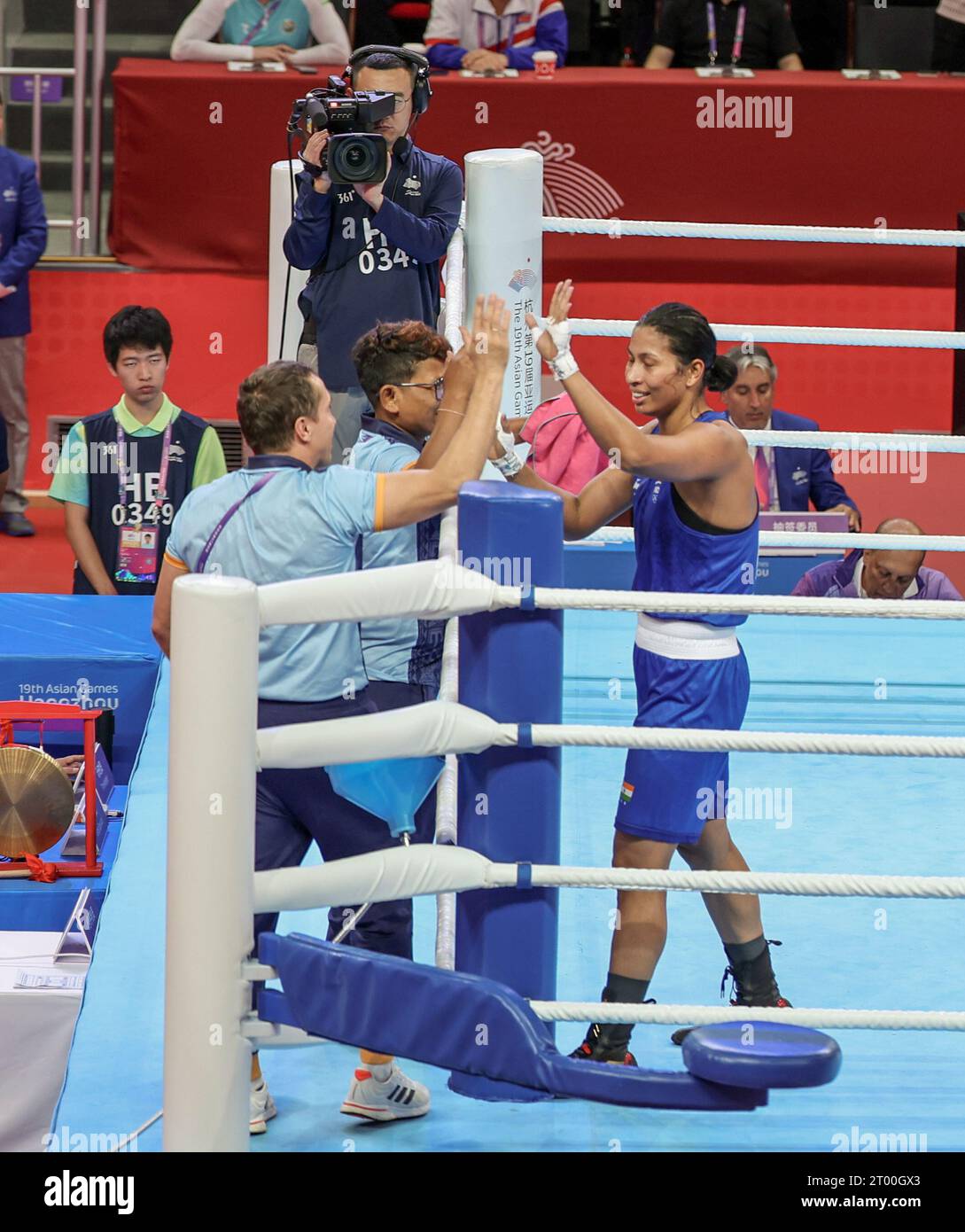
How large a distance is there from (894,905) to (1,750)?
1.86 metres

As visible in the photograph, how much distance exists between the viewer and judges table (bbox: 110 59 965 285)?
6.55m

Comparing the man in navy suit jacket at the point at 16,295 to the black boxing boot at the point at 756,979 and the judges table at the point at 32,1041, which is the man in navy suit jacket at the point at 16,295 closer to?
the judges table at the point at 32,1041

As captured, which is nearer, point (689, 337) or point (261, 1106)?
point (261, 1106)

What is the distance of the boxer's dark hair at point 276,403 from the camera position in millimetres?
2250

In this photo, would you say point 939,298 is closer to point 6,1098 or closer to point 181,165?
point 181,165

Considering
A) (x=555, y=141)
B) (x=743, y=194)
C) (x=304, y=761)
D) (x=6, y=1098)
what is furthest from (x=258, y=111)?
(x=304, y=761)

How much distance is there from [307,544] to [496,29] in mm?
5083

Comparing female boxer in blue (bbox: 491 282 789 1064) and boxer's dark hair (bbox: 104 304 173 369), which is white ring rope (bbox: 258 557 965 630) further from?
boxer's dark hair (bbox: 104 304 173 369)

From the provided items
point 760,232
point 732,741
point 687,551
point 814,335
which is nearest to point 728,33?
point 760,232

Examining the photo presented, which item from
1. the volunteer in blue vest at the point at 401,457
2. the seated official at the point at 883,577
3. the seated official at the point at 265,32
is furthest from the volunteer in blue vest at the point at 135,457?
the seated official at the point at 265,32

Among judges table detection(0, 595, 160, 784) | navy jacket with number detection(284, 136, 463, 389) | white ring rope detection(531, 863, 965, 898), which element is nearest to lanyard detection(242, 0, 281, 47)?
judges table detection(0, 595, 160, 784)

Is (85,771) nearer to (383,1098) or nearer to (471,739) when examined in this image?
(383,1098)

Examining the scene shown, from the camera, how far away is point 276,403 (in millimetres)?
2252

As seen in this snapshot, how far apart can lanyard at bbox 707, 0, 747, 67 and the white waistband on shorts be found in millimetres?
4963
